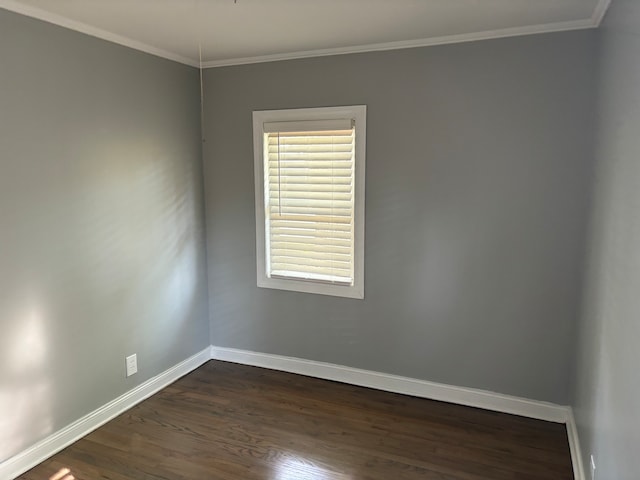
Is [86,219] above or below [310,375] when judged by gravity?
above

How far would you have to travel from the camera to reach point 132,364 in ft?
10.3

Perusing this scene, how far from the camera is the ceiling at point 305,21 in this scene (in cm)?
233

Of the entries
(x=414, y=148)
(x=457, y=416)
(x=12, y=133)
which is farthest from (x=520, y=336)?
(x=12, y=133)

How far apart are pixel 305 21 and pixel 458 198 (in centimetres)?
136

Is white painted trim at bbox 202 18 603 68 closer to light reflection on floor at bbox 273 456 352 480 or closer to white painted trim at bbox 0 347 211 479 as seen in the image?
white painted trim at bbox 0 347 211 479

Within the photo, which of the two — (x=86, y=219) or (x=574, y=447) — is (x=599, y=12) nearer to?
(x=574, y=447)

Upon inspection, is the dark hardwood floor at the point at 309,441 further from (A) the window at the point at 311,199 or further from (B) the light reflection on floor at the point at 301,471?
(A) the window at the point at 311,199

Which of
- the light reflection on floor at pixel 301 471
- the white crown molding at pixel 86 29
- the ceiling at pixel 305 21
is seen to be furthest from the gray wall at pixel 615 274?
the white crown molding at pixel 86 29

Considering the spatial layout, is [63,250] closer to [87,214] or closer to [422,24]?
A: [87,214]

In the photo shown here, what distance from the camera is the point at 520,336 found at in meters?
2.96

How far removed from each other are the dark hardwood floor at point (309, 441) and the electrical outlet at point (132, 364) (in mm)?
232

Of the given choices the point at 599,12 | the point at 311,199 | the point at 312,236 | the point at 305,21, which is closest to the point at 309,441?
the point at 312,236

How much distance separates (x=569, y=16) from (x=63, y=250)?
2943mm

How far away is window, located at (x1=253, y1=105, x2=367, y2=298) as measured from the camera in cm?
325
